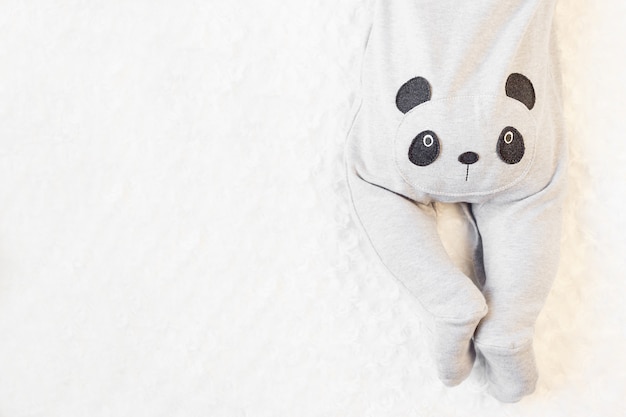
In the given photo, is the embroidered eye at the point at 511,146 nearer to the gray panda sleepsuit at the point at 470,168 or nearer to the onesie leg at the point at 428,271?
the gray panda sleepsuit at the point at 470,168

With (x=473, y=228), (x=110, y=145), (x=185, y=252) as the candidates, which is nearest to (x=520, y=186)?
(x=473, y=228)

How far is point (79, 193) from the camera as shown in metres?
1.05

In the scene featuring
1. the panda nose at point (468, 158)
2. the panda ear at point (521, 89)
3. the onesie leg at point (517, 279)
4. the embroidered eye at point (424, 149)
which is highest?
the panda ear at point (521, 89)

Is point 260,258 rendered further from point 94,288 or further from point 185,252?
point 94,288

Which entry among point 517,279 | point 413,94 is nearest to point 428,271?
point 517,279

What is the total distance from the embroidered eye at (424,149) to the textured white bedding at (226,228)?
0.15 m

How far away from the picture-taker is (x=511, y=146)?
86cm

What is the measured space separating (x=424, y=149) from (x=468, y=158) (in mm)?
63

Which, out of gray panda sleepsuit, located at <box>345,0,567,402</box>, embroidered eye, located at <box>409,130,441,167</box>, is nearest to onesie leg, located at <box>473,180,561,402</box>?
gray panda sleepsuit, located at <box>345,0,567,402</box>

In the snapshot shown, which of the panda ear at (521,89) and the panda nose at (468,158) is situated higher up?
the panda ear at (521,89)

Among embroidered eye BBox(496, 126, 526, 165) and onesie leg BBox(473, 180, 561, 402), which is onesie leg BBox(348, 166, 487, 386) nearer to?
onesie leg BBox(473, 180, 561, 402)

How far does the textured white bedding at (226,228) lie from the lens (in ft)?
3.21

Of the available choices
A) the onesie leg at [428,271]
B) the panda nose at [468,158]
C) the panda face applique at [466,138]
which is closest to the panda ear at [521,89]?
the panda face applique at [466,138]

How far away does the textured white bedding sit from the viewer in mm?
979
